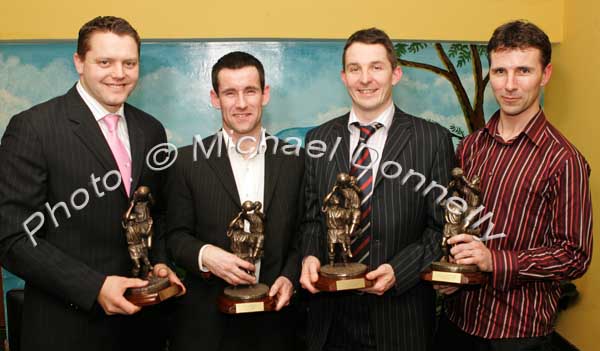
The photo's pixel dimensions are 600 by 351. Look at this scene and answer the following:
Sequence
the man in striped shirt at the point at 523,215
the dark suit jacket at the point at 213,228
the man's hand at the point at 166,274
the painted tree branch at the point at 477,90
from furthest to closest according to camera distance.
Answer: the painted tree branch at the point at 477,90
the dark suit jacket at the point at 213,228
the man's hand at the point at 166,274
the man in striped shirt at the point at 523,215

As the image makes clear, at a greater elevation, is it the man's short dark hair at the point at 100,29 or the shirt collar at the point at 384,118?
the man's short dark hair at the point at 100,29

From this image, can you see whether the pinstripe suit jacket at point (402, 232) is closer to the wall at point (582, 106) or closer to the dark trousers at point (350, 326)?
the dark trousers at point (350, 326)

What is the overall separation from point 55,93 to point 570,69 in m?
3.25

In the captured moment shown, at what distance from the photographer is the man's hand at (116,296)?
7.01 ft

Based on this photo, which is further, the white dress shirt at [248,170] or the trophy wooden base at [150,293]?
the white dress shirt at [248,170]

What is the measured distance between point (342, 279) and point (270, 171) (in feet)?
2.03

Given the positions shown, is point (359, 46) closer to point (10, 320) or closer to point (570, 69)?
point (570, 69)

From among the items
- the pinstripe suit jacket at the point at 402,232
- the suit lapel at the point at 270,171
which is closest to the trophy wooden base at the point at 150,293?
the suit lapel at the point at 270,171

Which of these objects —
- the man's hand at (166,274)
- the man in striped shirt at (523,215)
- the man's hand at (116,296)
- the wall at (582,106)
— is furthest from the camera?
the wall at (582,106)

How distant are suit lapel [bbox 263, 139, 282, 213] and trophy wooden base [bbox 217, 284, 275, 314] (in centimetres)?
38

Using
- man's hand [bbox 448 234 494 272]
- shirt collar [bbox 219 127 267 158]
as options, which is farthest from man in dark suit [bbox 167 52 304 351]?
man's hand [bbox 448 234 494 272]

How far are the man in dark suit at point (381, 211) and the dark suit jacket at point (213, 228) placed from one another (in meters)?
0.12

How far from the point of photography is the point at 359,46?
8.29ft

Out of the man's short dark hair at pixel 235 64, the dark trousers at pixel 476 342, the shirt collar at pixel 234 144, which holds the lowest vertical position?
the dark trousers at pixel 476 342
